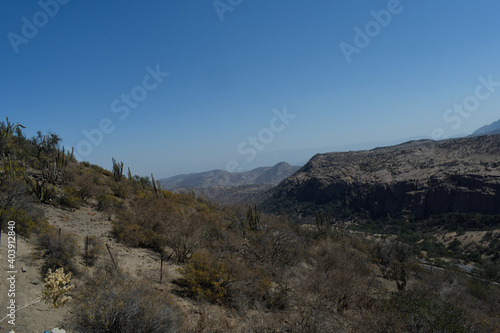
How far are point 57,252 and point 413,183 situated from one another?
70.0 m

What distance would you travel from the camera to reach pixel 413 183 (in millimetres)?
59281

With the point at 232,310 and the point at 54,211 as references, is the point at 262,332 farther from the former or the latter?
the point at 54,211

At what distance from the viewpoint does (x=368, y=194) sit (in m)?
63.9

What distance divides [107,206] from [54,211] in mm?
2570

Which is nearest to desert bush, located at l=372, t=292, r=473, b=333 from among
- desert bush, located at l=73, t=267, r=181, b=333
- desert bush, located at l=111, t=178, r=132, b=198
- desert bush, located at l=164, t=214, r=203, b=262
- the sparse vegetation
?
the sparse vegetation

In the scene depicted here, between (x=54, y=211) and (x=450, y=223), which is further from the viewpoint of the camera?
(x=450, y=223)

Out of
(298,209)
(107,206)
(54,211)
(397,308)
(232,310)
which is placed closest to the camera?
(232,310)

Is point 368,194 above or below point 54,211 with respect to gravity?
below

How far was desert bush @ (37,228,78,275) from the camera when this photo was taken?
6250mm

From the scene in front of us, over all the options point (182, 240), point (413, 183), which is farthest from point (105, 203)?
point (413, 183)

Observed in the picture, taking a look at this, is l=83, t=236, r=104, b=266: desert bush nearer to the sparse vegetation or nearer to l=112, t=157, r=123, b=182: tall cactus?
the sparse vegetation

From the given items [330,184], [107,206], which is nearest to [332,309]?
[107,206]

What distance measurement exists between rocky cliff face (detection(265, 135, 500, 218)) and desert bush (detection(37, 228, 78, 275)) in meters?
66.5

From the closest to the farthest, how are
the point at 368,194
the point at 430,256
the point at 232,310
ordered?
the point at 232,310, the point at 430,256, the point at 368,194
